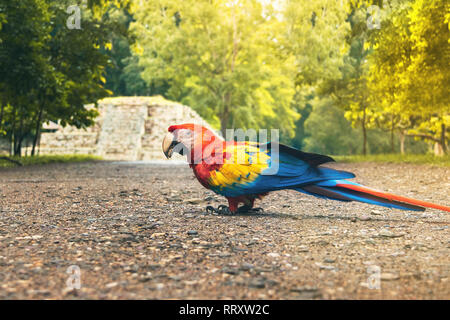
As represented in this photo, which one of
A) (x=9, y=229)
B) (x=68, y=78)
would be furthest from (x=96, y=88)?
(x=9, y=229)

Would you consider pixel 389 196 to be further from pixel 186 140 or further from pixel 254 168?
pixel 186 140

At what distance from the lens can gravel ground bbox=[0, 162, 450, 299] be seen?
234 cm

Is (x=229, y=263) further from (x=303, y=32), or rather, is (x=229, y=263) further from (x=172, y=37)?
(x=172, y=37)

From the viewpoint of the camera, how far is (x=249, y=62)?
3053cm

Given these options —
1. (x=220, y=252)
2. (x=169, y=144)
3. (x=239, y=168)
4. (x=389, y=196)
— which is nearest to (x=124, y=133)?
(x=169, y=144)

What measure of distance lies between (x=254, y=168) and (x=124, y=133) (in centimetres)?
2119

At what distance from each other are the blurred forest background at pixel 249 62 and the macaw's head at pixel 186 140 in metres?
7.59

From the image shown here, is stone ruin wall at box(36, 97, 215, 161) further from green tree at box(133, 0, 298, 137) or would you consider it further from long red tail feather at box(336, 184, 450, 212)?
long red tail feather at box(336, 184, 450, 212)

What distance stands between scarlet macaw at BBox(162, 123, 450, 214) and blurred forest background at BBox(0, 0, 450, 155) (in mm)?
7165

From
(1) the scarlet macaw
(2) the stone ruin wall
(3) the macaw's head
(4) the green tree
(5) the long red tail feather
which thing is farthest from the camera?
(4) the green tree

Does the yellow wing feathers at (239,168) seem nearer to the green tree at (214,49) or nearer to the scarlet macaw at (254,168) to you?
the scarlet macaw at (254,168)

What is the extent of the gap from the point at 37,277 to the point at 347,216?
3.20 m

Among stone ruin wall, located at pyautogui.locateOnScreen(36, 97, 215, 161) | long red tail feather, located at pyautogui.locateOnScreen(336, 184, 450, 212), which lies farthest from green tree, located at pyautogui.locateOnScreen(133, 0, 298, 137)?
long red tail feather, located at pyautogui.locateOnScreen(336, 184, 450, 212)

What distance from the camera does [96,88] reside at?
15211 mm
